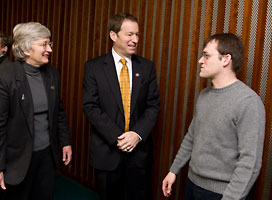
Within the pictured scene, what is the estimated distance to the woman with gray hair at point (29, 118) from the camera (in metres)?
2.24

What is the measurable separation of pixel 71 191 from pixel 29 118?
75.1 inches

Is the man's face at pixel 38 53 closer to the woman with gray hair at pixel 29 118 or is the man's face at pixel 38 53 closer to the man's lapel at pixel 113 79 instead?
the woman with gray hair at pixel 29 118

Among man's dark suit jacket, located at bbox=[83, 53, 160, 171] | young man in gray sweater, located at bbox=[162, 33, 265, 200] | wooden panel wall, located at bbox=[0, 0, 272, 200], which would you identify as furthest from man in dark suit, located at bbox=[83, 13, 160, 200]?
young man in gray sweater, located at bbox=[162, 33, 265, 200]

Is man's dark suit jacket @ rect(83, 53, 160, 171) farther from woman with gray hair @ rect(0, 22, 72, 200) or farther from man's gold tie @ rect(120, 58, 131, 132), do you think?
woman with gray hair @ rect(0, 22, 72, 200)

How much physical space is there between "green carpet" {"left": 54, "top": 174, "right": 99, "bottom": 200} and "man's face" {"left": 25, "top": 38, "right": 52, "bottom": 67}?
6.04 ft

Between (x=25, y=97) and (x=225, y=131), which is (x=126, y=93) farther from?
(x=225, y=131)

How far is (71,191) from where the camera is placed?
12.8ft

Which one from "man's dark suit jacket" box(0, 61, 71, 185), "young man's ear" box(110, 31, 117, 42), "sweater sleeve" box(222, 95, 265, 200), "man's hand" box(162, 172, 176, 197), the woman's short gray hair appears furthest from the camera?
"young man's ear" box(110, 31, 117, 42)

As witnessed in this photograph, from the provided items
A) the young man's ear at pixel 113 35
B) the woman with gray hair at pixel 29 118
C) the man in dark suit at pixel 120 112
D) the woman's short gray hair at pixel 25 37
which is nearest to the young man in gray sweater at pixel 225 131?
the man in dark suit at pixel 120 112

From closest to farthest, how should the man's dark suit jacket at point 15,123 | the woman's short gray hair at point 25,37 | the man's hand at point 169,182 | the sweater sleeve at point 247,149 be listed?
the sweater sleeve at point 247,149
the man's hand at point 169,182
the man's dark suit jacket at point 15,123
the woman's short gray hair at point 25,37

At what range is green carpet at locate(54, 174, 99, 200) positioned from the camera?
371cm

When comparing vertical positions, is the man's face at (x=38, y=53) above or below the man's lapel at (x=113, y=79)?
above

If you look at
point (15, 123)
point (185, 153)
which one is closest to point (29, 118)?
→ point (15, 123)

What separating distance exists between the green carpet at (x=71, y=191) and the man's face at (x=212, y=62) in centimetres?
241
